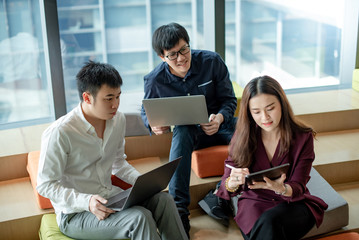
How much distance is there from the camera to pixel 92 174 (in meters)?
2.32

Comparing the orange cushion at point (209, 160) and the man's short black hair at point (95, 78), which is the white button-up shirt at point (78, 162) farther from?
the orange cushion at point (209, 160)

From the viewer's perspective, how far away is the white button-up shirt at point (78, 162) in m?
2.15

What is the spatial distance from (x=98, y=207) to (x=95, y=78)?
0.60m

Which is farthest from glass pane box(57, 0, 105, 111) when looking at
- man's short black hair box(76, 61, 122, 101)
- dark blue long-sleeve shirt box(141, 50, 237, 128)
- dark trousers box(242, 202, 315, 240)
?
dark trousers box(242, 202, 315, 240)

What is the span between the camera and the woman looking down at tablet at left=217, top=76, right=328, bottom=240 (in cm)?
224

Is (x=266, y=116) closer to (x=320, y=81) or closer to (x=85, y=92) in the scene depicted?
(x=85, y=92)

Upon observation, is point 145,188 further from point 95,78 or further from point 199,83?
point 199,83

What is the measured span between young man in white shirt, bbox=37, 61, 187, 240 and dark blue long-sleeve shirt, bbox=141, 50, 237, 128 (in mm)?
625

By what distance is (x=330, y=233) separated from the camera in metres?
2.67

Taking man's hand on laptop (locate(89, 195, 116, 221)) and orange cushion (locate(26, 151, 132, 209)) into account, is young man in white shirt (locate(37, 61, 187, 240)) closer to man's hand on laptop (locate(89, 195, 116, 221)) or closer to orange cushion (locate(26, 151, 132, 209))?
man's hand on laptop (locate(89, 195, 116, 221))

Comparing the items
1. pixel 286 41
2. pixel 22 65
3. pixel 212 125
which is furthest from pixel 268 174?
pixel 286 41

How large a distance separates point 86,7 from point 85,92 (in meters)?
1.64

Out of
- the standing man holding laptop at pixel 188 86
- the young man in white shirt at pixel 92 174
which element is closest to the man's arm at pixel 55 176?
the young man in white shirt at pixel 92 174

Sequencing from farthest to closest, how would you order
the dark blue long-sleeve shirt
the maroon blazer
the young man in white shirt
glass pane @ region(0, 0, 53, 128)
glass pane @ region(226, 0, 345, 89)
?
glass pane @ region(226, 0, 345, 89), glass pane @ region(0, 0, 53, 128), the dark blue long-sleeve shirt, the maroon blazer, the young man in white shirt
